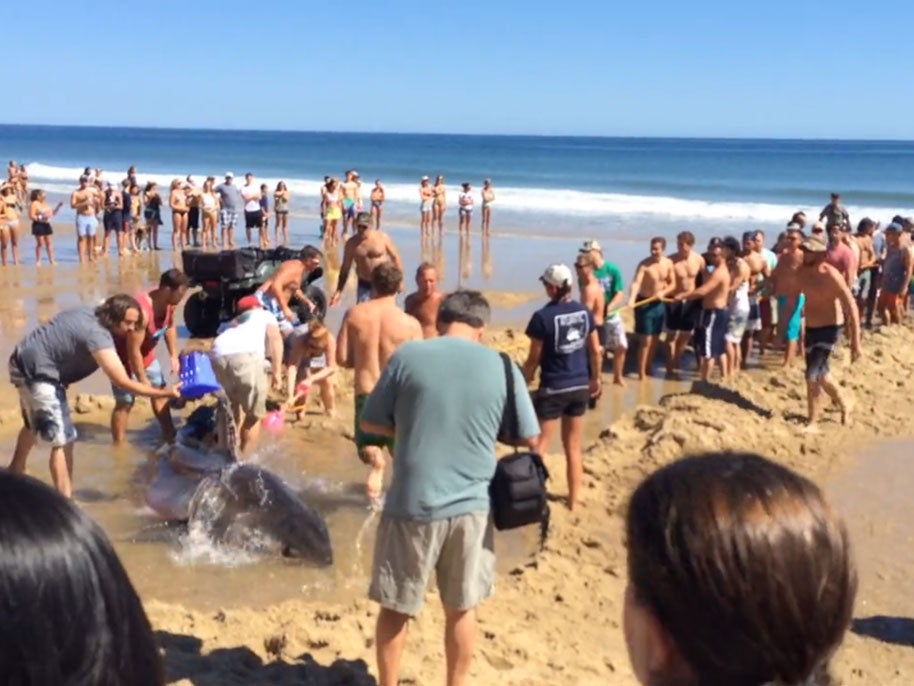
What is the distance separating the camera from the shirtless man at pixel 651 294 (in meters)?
10.3

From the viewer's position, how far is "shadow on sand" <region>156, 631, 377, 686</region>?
4.35 m

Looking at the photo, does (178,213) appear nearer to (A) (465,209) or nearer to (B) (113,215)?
(B) (113,215)

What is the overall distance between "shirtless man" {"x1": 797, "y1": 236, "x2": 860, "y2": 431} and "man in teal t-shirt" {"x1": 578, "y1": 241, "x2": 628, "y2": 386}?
1.78 meters

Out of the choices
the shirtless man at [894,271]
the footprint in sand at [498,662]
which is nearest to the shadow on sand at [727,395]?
the shirtless man at [894,271]

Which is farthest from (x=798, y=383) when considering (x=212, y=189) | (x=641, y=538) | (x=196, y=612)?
(x=212, y=189)

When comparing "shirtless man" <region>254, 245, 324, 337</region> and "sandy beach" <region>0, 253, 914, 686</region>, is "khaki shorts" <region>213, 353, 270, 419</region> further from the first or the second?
"shirtless man" <region>254, 245, 324, 337</region>

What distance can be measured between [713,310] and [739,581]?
29.6 ft

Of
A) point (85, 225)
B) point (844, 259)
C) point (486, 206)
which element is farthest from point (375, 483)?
point (486, 206)

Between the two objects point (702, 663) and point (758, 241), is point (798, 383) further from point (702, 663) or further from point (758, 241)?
point (702, 663)

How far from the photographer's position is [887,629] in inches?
207

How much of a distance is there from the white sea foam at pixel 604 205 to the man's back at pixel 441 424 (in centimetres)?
2950

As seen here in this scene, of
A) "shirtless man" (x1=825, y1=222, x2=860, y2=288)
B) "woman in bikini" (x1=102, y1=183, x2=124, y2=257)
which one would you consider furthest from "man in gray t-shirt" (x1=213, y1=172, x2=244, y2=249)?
"shirtless man" (x1=825, y1=222, x2=860, y2=288)

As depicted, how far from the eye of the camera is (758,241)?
11.4m

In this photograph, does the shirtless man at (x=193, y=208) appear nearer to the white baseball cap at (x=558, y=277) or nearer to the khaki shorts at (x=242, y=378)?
the khaki shorts at (x=242, y=378)
